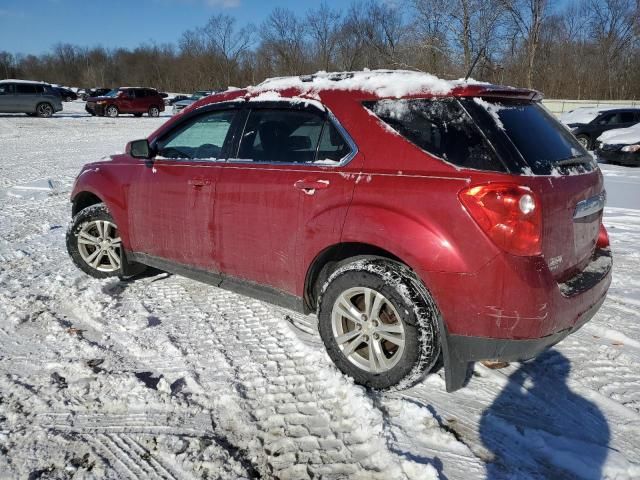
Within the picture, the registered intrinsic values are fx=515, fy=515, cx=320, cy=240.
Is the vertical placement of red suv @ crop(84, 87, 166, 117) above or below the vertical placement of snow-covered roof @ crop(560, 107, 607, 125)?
above

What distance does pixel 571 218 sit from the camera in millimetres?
2689

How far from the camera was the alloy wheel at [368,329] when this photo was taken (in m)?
2.85

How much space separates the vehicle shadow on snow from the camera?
238 centimetres

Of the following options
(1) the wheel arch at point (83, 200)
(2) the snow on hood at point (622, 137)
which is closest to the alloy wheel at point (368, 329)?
(1) the wheel arch at point (83, 200)

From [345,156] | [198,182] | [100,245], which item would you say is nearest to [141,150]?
[198,182]

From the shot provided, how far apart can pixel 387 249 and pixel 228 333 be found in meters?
1.51

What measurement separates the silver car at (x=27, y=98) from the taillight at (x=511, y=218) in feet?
96.8

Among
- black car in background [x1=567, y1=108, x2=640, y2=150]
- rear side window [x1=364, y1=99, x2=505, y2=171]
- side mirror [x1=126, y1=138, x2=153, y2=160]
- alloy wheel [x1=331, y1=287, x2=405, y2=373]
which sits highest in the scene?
black car in background [x1=567, y1=108, x2=640, y2=150]

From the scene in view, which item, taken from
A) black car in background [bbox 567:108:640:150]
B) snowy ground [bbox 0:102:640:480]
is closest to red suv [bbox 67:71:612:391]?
snowy ground [bbox 0:102:640:480]

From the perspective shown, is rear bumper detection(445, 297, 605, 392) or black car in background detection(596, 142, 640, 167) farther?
black car in background detection(596, 142, 640, 167)

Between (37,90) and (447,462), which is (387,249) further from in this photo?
(37,90)

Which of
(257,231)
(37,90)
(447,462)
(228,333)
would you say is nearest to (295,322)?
(228,333)

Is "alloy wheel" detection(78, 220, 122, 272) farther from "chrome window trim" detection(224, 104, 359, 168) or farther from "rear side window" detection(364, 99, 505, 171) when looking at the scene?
"rear side window" detection(364, 99, 505, 171)

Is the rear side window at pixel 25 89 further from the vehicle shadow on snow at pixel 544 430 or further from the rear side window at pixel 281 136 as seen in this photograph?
the vehicle shadow on snow at pixel 544 430
